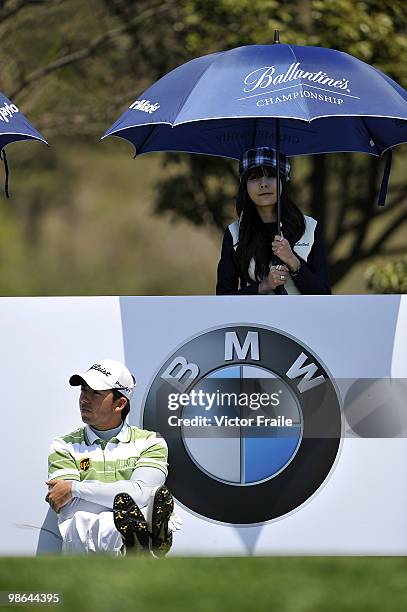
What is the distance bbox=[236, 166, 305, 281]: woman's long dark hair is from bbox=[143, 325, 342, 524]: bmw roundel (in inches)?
27.2

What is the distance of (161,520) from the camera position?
5.13m

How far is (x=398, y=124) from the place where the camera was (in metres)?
6.62

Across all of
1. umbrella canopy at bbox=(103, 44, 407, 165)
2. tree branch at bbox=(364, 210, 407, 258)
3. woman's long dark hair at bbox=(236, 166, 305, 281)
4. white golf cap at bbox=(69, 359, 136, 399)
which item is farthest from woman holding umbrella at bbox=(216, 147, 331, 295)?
tree branch at bbox=(364, 210, 407, 258)

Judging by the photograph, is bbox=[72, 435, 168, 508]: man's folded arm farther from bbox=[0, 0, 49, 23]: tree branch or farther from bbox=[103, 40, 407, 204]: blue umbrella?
bbox=[0, 0, 49, 23]: tree branch

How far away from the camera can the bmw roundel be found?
5.20 metres

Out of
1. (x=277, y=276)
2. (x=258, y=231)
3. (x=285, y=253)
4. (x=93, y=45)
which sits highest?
(x=93, y=45)

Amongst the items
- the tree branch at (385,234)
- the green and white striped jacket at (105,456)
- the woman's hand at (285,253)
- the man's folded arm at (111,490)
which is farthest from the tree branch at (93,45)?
the man's folded arm at (111,490)

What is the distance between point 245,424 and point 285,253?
2.86ft

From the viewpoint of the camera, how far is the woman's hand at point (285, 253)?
5.64m

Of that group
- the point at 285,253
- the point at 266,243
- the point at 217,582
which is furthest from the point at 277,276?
the point at 217,582

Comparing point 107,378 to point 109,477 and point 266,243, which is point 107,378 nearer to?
point 109,477

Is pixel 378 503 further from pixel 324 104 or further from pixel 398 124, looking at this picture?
pixel 398 124

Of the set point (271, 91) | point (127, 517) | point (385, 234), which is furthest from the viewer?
point (385, 234)

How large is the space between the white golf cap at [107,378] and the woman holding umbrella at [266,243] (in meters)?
0.80
